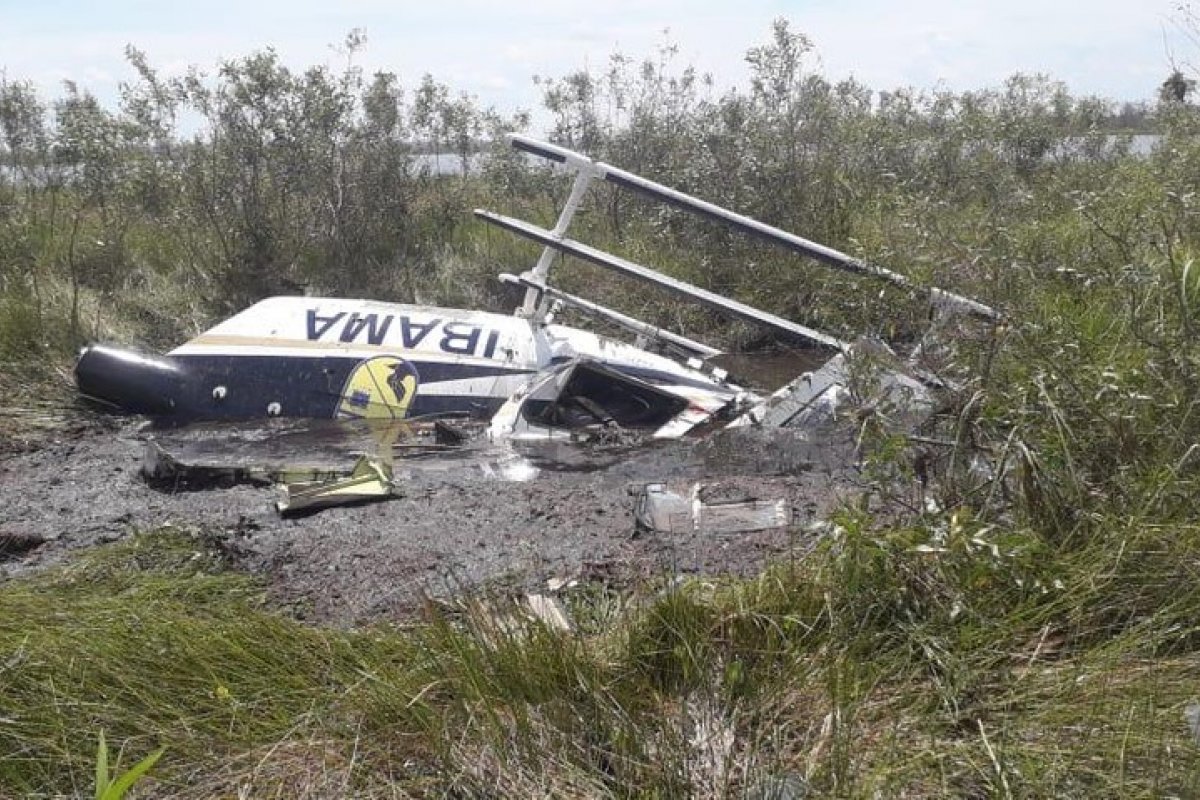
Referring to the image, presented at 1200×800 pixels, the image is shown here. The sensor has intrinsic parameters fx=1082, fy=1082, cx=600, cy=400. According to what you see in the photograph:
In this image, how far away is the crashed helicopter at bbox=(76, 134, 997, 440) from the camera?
7879 mm

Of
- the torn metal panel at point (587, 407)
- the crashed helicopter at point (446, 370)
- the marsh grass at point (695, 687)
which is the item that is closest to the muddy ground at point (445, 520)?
the torn metal panel at point (587, 407)

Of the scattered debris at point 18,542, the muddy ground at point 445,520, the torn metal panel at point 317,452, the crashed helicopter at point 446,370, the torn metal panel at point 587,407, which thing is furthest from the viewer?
the crashed helicopter at point 446,370

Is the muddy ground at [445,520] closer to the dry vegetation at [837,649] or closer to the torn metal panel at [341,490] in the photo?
the torn metal panel at [341,490]

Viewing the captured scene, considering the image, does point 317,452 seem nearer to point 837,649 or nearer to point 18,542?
point 18,542

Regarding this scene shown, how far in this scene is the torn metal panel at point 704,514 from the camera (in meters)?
5.17

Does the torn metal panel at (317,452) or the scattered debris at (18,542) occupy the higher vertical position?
the scattered debris at (18,542)

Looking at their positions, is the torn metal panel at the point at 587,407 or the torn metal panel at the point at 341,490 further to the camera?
the torn metal panel at the point at 587,407

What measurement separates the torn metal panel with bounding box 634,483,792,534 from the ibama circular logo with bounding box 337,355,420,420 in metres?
3.07

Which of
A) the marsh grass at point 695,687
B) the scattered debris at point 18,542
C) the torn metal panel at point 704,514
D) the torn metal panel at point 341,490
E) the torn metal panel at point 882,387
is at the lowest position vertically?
the scattered debris at point 18,542

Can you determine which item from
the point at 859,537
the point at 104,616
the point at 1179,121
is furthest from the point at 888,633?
the point at 1179,121

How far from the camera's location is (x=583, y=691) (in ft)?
Answer: 9.80

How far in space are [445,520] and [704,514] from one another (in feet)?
4.54

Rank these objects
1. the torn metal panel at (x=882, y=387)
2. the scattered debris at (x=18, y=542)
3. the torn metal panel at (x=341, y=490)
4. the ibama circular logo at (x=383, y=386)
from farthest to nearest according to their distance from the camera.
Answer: the ibama circular logo at (x=383, y=386)
the torn metal panel at (x=341, y=490)
the scattered debris at (x=18, y=542)
the torn metal panel at (x=882, y=387)

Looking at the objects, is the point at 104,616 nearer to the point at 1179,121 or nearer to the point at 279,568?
the point at 279,568
